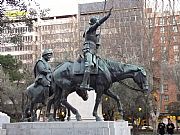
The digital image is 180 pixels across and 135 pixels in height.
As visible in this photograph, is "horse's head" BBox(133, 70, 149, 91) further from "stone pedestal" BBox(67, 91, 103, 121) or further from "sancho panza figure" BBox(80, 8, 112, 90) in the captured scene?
"stone pedestal" BBox(67, 91, 103, 121)

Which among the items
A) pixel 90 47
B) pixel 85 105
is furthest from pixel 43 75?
pixel 85 105

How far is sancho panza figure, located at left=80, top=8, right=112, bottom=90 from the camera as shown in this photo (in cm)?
1159

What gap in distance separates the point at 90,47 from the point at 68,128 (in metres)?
2.82

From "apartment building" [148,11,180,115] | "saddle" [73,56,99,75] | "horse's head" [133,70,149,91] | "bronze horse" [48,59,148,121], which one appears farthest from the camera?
"apartment building" [148,11,180,115]

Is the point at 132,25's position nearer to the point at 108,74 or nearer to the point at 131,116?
the point at 131,116

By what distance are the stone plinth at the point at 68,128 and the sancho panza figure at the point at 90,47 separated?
1.34 m

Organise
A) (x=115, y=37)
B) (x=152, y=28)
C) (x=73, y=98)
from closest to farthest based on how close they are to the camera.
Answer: (x=73, y=98) < (x=152, y=28) < (x=115, y=37)

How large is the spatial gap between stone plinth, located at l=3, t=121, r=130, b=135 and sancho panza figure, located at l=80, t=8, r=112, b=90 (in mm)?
1337

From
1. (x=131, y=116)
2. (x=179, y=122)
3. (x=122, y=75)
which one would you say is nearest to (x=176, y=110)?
(x=179, y=122)

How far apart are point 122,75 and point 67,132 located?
2637 millimetres

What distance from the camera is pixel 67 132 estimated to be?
11055 millimetres

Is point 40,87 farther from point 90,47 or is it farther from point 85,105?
point 85,105

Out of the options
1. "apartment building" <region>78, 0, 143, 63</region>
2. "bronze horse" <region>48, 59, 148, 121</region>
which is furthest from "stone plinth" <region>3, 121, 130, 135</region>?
"apartment building" <region>78, 0, 143, 63</region>

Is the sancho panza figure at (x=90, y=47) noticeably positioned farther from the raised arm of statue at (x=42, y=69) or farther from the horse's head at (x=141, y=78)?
the horse's head at (x=141, y=78)
